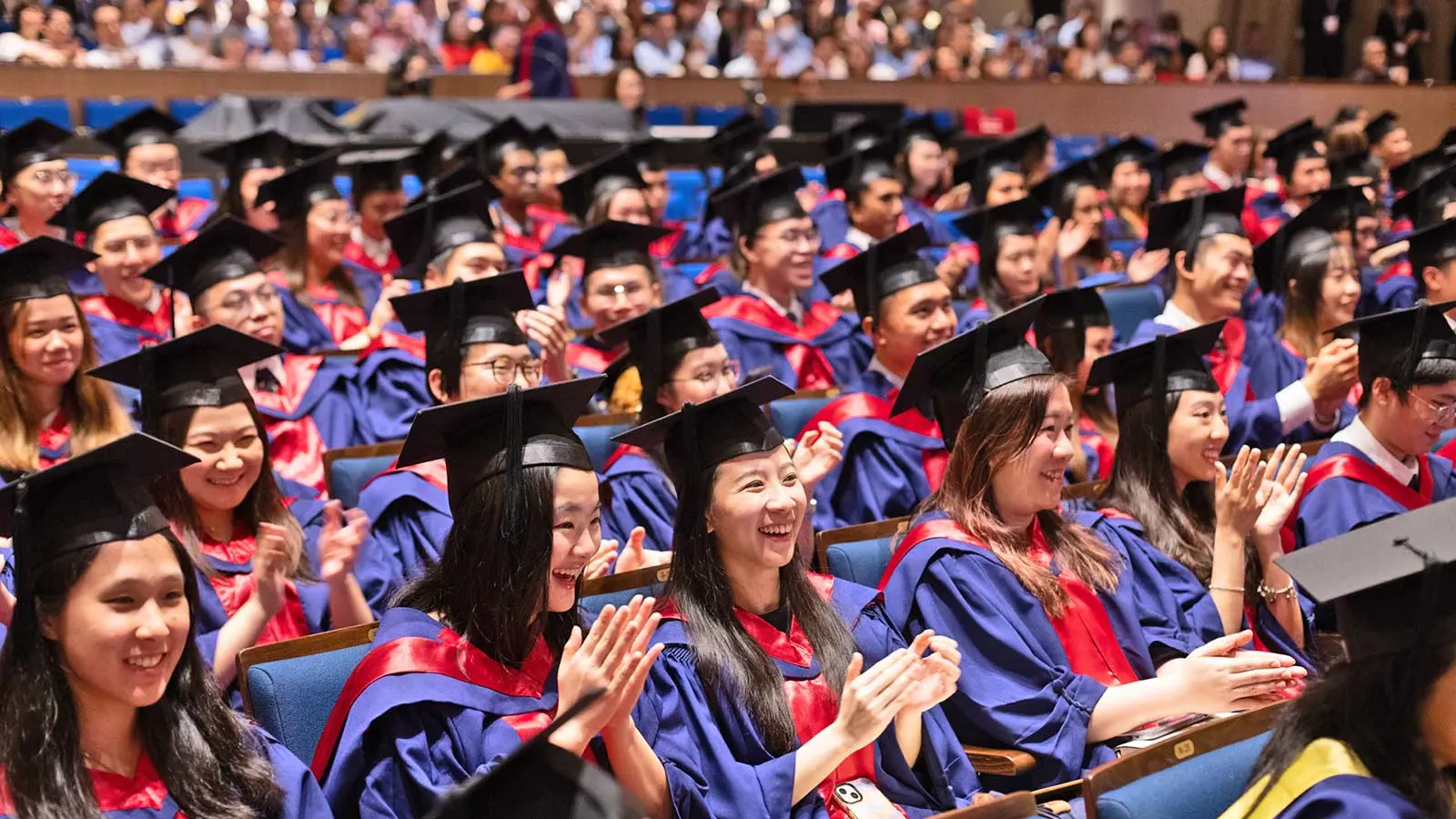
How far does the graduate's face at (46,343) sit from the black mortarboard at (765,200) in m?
2.93

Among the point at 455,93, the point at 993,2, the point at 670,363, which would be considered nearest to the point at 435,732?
the point at 670,363

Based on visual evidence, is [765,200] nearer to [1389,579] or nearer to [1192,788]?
[1192,788]

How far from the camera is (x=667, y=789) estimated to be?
2471 mm

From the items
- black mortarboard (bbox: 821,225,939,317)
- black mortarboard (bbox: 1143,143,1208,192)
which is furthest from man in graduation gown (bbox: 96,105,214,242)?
black mortarboard (bbox: 1143,143,1208,192)

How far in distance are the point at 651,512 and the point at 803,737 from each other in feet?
4.43

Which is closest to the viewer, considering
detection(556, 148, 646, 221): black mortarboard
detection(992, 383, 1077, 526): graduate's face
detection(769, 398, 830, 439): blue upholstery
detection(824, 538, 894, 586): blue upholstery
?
detection(992, 383, 1077, 526): graduate's face

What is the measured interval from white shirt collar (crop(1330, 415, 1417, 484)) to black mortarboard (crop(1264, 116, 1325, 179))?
5444mm

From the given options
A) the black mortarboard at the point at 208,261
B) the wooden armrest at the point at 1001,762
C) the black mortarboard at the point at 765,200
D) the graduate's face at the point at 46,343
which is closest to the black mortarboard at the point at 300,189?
the black mortarboard at the point at 208,261

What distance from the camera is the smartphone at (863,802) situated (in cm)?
266

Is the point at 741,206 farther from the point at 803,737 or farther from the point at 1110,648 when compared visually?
the point at 803,737

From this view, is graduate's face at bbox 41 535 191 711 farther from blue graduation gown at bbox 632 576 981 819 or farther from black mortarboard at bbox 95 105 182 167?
black mortarboard at bbox 95 105 182 167

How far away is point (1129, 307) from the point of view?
21.3ft

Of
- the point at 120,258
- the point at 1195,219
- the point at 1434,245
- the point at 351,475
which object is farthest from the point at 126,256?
the point at 1434,245

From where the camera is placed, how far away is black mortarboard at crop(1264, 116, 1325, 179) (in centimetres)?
891
